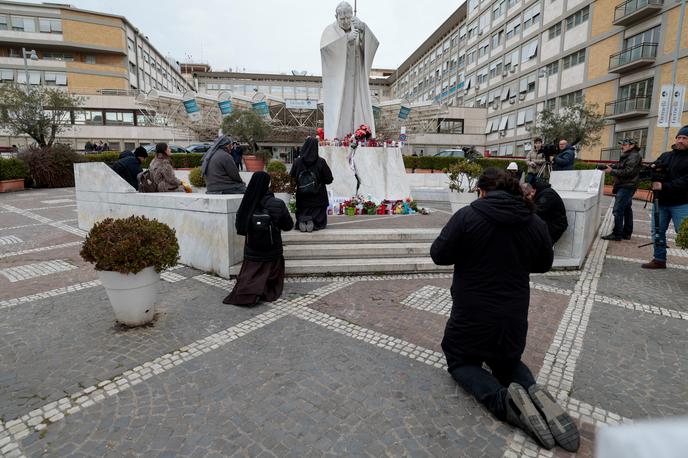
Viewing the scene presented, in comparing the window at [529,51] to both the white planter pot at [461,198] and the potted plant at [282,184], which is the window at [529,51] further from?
the potted plant at [282,184]

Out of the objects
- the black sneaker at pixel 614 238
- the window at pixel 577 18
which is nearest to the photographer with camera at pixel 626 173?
the black sneaker at pixel 614 238

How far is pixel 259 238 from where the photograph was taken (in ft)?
15.5

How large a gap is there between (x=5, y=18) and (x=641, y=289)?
6391 centimetres

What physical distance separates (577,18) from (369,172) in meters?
31.8

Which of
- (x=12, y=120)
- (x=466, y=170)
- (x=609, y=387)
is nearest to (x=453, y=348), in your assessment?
(x=609, y=387)

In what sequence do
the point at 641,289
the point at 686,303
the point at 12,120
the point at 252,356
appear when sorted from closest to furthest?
1. the point at 252,356
2. the point at 686,303
3. the point at 641,289
4. the point at 12,120

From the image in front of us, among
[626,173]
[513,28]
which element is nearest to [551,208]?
[626,173]

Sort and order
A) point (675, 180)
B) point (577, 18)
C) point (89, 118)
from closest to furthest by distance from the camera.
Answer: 1. point (675, 180)
2. point (577, 18)
3. point (89, 118)

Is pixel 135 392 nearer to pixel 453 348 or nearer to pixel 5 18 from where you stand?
pixel 453 348

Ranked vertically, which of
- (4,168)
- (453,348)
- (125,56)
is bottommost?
(453,348)

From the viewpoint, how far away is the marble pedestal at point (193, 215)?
5660 millimetres

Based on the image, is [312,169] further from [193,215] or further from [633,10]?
[633,10]

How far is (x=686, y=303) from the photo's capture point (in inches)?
190

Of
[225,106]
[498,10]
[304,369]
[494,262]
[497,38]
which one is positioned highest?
[498,10]
